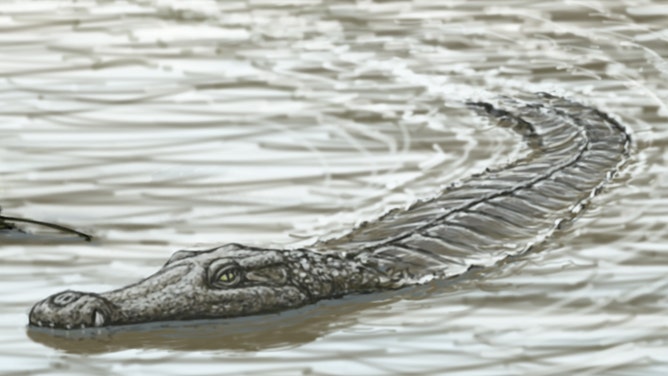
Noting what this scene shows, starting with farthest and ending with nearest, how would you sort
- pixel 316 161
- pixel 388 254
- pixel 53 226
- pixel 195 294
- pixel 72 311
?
pixel 316 161 → pixel 53 226 → pixel 388 254 → pixel 195 294 → pixel 72 311

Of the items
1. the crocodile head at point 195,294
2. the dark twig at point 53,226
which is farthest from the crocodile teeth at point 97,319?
the dark twig at point 53,226

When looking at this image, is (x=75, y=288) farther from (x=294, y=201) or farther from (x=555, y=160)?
(x=555, y=160)

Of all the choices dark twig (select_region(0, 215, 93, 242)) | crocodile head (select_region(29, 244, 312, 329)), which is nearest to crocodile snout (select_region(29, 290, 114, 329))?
crocodile head (select_region(29, 244, 312, 329))

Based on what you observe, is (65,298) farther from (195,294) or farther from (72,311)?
(195,294)

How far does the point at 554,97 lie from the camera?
10.1 m

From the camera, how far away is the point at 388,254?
6344 millimetres

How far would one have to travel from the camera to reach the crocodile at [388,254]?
573cm

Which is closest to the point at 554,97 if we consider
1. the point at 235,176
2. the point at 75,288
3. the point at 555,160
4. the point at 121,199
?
the point at 555,160

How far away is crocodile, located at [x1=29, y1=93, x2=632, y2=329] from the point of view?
18.8 ft

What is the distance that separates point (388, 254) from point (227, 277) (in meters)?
0.79

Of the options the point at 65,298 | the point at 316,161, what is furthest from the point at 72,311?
the point at 316,161

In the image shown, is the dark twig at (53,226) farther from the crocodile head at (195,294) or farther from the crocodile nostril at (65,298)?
the crocodile nostril at (65,298)

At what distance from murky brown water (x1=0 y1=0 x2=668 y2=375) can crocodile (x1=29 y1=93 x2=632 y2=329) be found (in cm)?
9

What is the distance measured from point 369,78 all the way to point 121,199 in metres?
3.34
